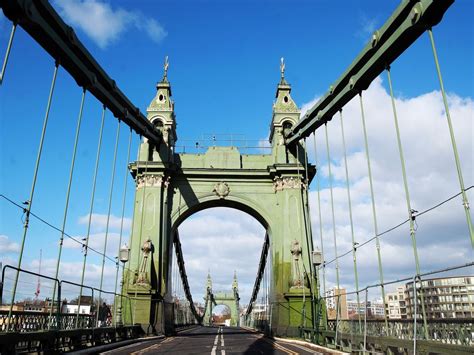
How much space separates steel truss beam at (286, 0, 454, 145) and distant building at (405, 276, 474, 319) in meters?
6.24

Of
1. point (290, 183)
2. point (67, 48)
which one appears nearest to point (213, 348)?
point (67, 48)

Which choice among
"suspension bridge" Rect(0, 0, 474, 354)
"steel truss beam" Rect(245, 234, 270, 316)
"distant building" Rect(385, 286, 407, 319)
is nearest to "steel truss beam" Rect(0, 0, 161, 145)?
"suspension bridge" Rect(0, 0, 474, 354)

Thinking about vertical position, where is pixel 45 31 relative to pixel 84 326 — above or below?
above

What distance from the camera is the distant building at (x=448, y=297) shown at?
538 centimetres

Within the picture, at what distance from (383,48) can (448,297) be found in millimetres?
8075

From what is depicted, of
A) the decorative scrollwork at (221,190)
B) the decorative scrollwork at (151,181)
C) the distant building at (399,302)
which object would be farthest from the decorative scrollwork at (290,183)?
the distant building at (399,302)

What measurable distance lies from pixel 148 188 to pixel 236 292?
62.8m

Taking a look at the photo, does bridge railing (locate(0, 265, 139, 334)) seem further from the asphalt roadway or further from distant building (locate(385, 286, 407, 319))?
distant building (locate(385, 286, 407, 319))

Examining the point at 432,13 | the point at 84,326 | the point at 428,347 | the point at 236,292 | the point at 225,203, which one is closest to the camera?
the point at 428,347

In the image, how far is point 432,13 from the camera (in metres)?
9.41

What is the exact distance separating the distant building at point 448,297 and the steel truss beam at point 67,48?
31.7ft

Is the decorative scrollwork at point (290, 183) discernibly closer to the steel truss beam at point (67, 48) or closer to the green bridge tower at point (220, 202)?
the green bridge tower at point (220, 202)

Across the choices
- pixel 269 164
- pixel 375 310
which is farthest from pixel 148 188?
pixel 375 310

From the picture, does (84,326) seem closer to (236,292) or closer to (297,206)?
(297,206)
